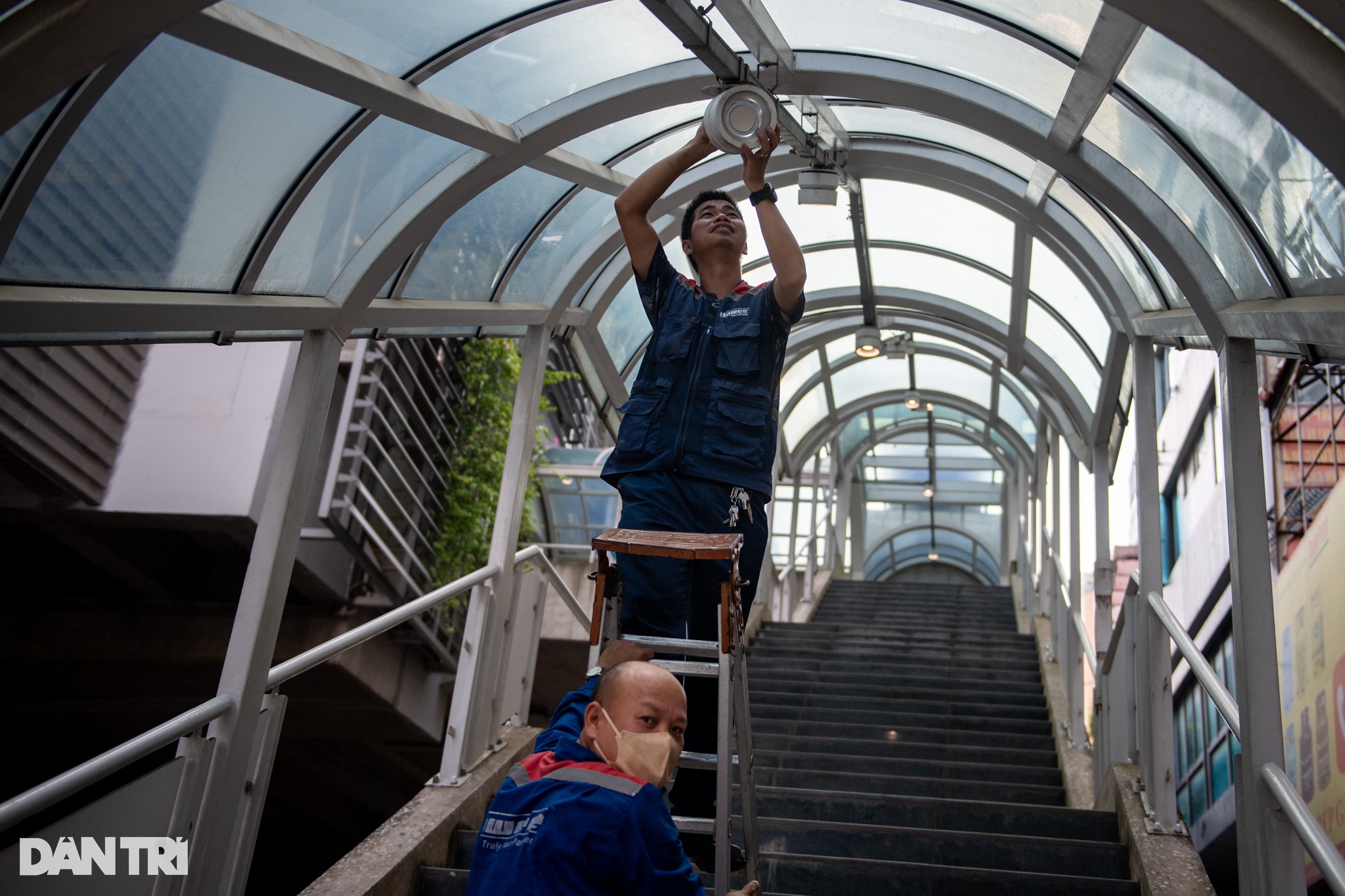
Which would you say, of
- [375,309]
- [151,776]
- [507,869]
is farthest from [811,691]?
[507,869]

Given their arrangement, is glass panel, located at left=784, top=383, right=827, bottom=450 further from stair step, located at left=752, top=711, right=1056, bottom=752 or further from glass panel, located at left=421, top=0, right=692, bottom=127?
glass panel, located at left=421, top=0, right=692, bottom=127

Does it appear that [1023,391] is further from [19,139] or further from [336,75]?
[19,139]

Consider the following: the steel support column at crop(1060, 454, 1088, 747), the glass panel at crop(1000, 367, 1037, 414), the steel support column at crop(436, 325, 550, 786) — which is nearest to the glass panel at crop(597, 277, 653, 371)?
the steel support column at crop(436, 325, 550, 786)

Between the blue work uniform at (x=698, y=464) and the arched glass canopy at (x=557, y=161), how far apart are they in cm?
123

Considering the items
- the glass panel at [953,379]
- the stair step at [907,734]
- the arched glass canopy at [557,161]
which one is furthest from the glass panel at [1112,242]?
the glass panel at [953,379]

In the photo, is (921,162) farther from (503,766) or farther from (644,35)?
(503,766)

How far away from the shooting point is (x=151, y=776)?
2.81 meters

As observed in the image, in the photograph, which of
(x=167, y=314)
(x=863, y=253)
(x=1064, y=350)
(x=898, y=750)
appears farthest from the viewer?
(x=1064, y=350)

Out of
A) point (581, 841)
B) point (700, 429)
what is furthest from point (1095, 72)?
point (581, 841)

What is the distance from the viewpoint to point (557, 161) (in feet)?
15.7

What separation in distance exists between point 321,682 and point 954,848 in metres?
7.08

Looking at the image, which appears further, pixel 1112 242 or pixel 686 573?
pixel 1112 242

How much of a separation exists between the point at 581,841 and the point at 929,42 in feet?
12.0

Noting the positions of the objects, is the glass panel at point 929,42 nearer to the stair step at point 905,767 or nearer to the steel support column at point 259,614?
the steel support column at point 259,614
